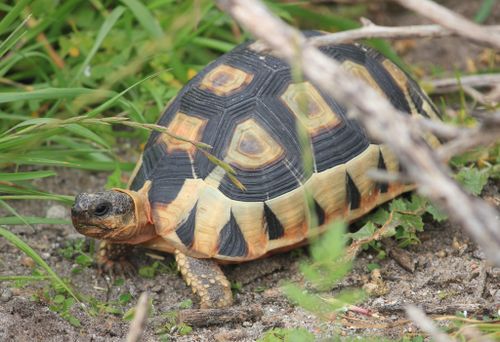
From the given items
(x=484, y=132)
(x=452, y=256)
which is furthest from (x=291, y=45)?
(x=452, y=256)

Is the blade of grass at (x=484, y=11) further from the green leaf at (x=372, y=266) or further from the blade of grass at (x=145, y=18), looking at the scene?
the green leaf at (x=372, y=266)

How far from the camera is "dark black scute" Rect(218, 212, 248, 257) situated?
315 cm

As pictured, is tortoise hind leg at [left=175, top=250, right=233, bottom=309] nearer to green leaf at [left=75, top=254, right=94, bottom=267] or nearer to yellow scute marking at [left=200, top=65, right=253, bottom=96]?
green leaf at [left=75, top=254, right=94, bottom=267]

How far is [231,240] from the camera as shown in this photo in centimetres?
316

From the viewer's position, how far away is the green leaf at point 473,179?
11.1 ft

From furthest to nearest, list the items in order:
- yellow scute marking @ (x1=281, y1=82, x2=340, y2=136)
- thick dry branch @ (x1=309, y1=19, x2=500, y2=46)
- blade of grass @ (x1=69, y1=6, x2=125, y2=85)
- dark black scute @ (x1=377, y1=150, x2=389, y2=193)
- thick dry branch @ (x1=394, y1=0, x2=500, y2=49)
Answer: blade of grass @ (x1=69, y1=6, x2=125, y2=85)
dark black scute @ (x1=377, y1=150, x2=389, y2=193)
yellow scute marking @ (x1=281, y1=82, x2=340, y2=136)
thick dry branch @ (x1=309, y1=19, x2=500, y2=46)
thick dry branch @ (x1=394, y1=0, x2=500, y2=49)

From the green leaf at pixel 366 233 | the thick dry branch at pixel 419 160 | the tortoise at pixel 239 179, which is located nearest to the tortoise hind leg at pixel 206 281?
the tortoise at pixel 239 179

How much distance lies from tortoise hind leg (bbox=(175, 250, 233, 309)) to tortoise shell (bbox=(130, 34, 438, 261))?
0.07m

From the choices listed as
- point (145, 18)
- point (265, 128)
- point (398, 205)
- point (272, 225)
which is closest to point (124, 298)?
point (272, 225)

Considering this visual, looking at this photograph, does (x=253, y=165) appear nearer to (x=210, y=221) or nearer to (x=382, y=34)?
(x=210, y=221)

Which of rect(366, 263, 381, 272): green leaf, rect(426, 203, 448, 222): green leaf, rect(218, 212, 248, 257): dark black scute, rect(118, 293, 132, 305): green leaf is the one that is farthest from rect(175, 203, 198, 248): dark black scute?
rect(426, 203, 448, 222): green leaf

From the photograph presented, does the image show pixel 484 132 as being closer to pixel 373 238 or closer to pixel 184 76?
pixel 373 238

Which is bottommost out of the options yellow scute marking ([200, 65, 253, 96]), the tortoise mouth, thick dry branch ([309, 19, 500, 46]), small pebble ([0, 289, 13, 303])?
small pebble ([0, 289, 13, 303])

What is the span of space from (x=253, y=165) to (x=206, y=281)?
54cm
